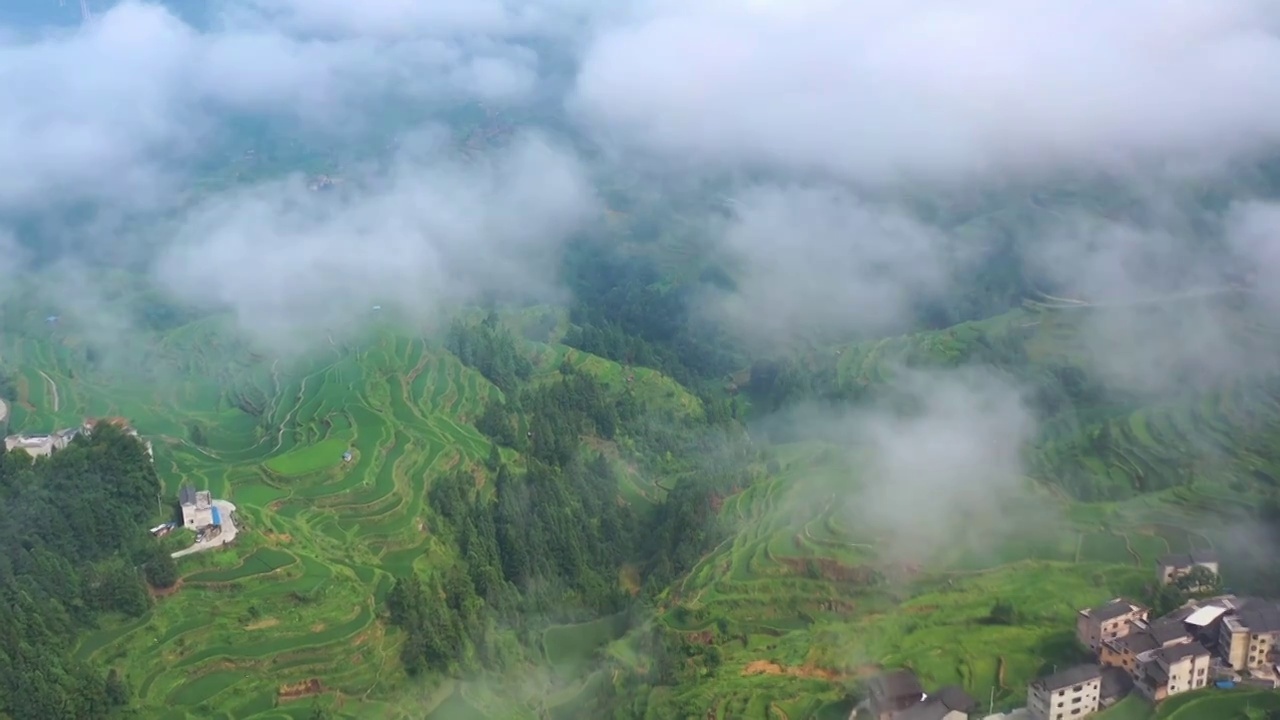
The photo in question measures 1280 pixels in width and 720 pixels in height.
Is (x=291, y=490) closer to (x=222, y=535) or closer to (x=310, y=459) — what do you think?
(x=310, y=459)

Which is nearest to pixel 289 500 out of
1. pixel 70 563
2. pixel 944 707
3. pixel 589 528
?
pixel 70 563

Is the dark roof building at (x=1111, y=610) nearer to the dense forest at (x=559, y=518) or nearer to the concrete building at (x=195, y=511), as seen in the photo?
the dense forest at (x=559, y=518)

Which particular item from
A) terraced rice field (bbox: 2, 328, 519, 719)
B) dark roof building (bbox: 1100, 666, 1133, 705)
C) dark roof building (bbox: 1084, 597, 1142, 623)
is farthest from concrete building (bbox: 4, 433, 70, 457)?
dark roof building (bbox: 1100, 666, 1133, 705)

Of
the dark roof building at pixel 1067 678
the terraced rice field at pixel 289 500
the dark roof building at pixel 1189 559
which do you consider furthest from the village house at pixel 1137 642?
the terraced rice field at pixel 289 500

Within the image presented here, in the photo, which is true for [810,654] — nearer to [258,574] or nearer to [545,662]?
[545,662]

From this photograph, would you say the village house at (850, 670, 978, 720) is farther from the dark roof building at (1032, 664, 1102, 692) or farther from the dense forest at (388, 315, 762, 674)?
the dense forest at (388, 315, 762, 674)

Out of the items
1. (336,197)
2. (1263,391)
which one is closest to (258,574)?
(1263,391)
